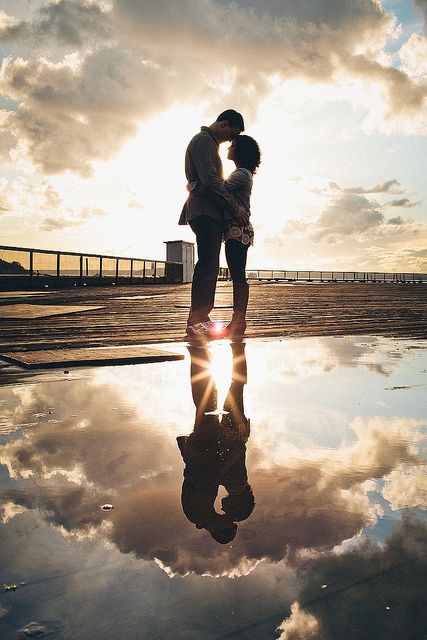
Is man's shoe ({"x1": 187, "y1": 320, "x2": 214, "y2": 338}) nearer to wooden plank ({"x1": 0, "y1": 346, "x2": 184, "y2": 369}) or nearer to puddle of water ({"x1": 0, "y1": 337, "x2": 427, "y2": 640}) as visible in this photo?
wooden plank ({"x1": 0, "y1": 346, "x2": 184, "y2": 369})

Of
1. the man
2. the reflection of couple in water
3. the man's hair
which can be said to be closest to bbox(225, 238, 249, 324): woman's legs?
the man

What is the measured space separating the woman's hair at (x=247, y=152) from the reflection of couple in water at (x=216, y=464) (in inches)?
135

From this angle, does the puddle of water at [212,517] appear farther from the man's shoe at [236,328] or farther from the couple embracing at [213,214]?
the man's shoe at [236,328]

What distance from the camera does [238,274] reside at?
559 cm

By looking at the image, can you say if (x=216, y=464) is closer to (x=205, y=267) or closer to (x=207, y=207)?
(x=205, y=267)

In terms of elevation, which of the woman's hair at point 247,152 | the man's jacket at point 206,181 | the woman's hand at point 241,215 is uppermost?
the woman's hair at point 247,152

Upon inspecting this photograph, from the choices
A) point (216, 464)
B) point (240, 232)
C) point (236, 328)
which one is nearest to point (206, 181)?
point (240, 232)

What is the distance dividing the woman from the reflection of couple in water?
2.78m

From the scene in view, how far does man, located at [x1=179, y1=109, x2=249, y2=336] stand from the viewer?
4.97 m

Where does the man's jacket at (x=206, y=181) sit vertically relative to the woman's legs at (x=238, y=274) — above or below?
above

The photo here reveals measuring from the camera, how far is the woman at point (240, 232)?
213 inches

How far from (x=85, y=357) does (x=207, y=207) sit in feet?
6.94

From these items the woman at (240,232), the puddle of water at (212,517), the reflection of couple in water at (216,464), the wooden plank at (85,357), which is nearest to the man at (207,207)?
the woman at (240,232)

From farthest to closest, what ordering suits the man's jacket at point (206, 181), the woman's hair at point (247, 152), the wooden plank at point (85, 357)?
the woman's hair at point (247, 152) < the man's jacket at point (206, 181) < the wooden plank at point (85, 357)
